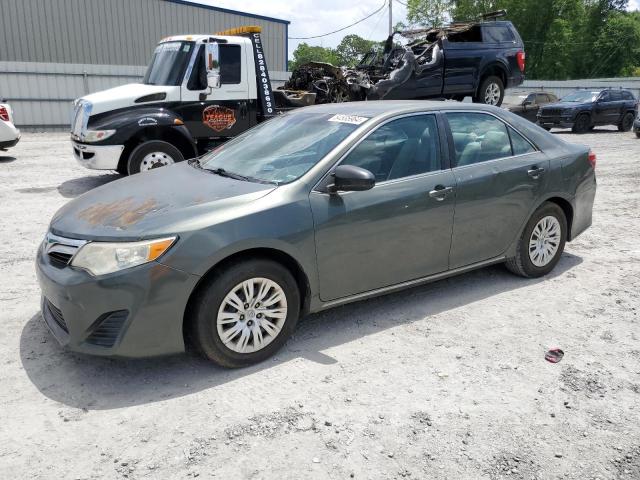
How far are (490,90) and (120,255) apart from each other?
10882 mm

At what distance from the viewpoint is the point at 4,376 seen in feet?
11.1

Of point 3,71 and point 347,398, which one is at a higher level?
point 3,71

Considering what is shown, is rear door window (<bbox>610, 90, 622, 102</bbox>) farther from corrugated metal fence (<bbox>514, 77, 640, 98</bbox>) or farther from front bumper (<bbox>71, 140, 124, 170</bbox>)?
front bumper (<bbox>71, 140, 124, 170</bbox>)

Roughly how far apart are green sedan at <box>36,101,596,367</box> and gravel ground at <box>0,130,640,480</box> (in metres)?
0.28

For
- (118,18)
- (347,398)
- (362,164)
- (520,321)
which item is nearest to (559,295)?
(520,321)

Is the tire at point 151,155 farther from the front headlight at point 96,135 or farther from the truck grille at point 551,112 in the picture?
the truck grille at point 551,112

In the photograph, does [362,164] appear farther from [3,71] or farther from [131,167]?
[3,71]

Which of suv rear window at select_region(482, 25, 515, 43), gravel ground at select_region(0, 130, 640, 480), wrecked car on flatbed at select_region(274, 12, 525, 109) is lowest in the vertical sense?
gravel ground at select_region(0, 130, 640, 480)

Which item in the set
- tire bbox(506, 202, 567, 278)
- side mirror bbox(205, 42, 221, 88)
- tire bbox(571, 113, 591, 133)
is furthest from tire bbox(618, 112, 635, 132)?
tire bbox(506, 202, 567, 278)

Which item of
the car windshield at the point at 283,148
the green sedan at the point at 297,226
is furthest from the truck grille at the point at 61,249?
Result: the car windshield at the point at 283,148

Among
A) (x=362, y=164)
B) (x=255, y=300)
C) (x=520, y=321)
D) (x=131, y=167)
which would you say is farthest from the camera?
(x=131, y=167)

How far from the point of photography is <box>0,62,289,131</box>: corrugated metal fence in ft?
58.9

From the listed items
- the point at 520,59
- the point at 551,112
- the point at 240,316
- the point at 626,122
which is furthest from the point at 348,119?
the point at 626,122

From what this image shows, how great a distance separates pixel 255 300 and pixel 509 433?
1.59 m
